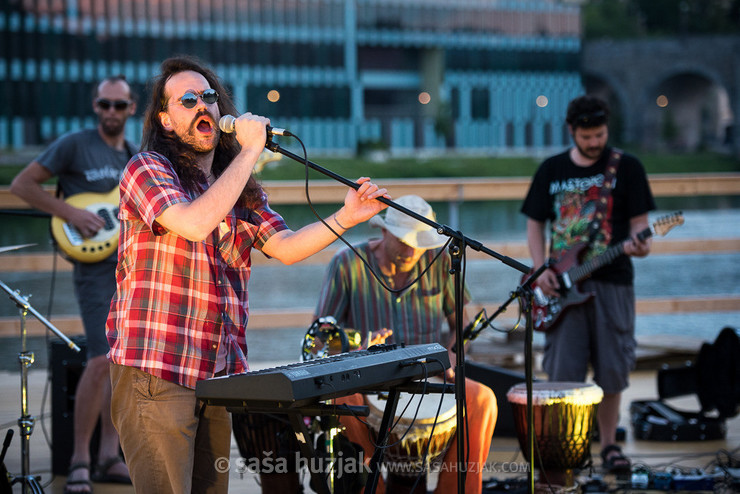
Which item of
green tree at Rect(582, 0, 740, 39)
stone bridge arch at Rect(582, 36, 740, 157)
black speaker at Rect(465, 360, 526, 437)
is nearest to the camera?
black speaker at Rect(465, 360, 526, 437)

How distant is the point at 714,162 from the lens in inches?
2539

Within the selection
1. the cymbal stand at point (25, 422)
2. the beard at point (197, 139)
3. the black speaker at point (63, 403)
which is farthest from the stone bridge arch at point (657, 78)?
the beard at point (197, 139)

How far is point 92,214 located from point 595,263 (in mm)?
2590

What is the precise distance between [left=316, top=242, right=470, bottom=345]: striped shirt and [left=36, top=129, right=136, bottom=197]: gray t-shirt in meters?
1.39

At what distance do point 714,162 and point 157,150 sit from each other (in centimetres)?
6667

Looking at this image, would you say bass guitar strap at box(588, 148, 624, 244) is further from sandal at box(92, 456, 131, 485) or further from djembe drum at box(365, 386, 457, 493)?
sandal at box(92, 456, 131, 485)

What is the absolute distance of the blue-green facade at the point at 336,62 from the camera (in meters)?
60.3

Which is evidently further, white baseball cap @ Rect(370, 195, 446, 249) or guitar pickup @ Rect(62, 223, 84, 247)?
guitar pickup @ Rect(62, 223, 84, 247)

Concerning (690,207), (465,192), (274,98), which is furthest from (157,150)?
(274,98)

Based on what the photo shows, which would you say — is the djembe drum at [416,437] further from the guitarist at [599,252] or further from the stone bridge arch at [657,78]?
the stone bridge arch at [657,78]

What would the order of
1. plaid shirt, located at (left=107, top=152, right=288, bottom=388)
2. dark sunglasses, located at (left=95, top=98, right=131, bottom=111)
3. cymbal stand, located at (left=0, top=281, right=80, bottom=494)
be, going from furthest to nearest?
1. dark sunglasses, located at (left=95, top=98, right=131, bottom=111)
2. cymbal stand, located at (left=0, top=281, right=80, bottom=494)
3. plaid shirt, located at (left=107, top=152, right=288, bottom=388)

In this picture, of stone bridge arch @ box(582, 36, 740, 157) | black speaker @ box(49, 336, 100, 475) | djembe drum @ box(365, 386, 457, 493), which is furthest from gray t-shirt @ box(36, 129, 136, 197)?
stone bridge arch @ box(582, 36, 740, 157)

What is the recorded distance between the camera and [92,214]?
472cm

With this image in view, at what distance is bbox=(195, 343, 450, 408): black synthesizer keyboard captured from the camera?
96.7 inches
